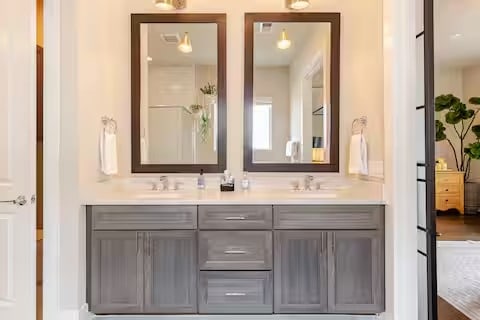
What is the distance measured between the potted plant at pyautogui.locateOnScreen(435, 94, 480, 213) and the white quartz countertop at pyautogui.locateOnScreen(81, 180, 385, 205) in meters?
0.73

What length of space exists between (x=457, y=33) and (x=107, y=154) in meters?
2.68

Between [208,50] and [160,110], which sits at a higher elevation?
[208,50]

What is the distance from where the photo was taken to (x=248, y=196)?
285 centimetres

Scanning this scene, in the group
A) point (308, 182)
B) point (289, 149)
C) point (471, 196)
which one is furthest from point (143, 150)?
point (471, 196)

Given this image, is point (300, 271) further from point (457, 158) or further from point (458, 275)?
point (457, 158)

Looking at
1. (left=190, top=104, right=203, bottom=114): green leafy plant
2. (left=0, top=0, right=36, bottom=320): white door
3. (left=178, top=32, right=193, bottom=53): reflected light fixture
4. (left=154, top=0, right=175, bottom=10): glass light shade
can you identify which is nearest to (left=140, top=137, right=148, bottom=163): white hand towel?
(left=190, top=104, right=203, bottom=114): green leafy plant

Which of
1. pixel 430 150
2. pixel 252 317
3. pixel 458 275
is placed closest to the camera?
pixel 430 150

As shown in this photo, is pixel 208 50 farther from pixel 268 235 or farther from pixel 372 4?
pixel 268 235

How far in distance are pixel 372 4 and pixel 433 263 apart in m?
1.89

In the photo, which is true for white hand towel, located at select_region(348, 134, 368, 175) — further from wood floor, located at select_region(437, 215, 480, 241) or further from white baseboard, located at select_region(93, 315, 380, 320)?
white baseboard, located at select_region(93, 315, 380, 320)

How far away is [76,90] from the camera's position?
250 centimetres

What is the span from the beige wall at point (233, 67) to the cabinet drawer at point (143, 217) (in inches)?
10.4

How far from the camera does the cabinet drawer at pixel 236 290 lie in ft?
8.56

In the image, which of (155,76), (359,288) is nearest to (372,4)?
(155,76)
